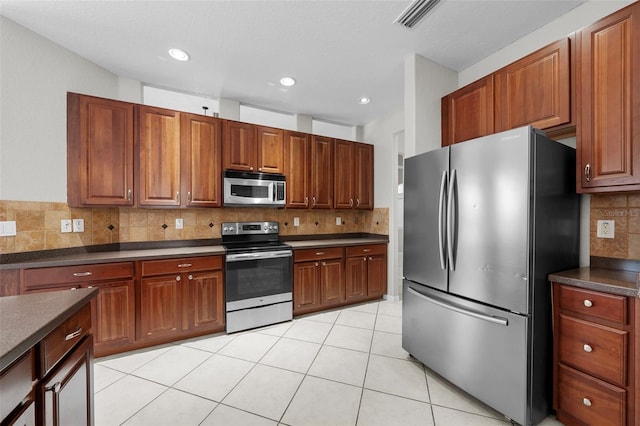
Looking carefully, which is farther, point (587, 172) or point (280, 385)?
point (280, 385)

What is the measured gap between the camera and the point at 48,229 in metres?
2.26

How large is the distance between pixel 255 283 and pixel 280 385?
1.19 metres

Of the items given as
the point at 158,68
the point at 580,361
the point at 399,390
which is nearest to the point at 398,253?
the point at 399,390

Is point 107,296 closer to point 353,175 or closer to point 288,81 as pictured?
point 288,81

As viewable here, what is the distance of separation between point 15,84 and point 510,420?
4.27 metres

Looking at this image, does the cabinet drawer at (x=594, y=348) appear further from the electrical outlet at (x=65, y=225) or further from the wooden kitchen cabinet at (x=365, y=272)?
the electrical outlet at (x=65, y=225)

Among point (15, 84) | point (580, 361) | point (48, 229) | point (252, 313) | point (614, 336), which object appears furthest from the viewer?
point (252, 313)

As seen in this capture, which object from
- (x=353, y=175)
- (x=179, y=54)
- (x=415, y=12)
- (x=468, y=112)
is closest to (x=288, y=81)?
(x=179, y=54)

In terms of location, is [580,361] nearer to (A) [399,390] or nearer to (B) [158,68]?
(A) [399,390]

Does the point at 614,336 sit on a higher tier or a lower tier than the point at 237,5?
lower

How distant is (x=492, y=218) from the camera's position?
163 cm

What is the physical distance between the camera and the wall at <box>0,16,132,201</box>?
1.99 meters

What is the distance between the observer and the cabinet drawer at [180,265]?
2428mm

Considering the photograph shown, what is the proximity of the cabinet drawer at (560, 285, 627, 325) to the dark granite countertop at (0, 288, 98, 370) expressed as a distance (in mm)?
2447
